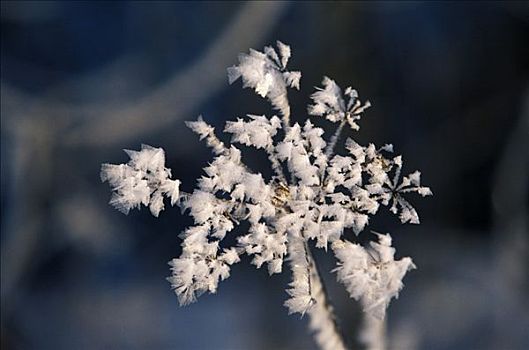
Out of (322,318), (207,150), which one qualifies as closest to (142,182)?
(322,318)

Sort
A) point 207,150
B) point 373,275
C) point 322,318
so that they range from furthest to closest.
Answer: point 207,150
point 322,318
point 373,275

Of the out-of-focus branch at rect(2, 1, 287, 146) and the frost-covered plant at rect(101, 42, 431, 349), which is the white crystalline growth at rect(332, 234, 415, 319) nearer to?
the frost-covered plant at rect(101, 42, 431, 349)

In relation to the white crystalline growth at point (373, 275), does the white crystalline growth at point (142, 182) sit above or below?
above

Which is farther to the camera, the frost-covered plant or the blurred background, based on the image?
the blurred background

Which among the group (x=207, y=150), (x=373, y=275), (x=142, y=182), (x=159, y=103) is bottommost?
(x=373, y=275)

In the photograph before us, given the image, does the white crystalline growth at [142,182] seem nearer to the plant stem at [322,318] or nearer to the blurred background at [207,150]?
the plant stem at [322,318]

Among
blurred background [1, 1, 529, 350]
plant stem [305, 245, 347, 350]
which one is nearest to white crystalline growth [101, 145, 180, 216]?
plant stem [305, 245, 347, 350]

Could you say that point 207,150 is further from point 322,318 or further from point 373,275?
point 373,275

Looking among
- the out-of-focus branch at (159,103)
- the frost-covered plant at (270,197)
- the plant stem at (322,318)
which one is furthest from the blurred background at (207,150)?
the frost-covered plant at (270,197)
